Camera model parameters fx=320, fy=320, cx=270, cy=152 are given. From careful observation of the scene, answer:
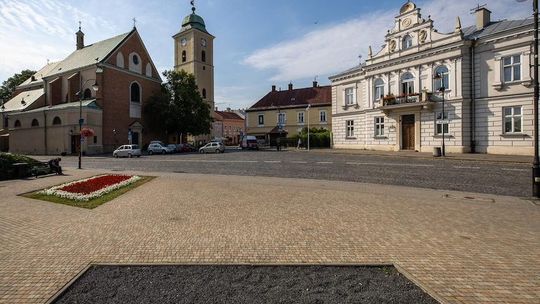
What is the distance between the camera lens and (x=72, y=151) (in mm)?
46438

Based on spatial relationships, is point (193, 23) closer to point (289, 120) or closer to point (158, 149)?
point (289, 120)

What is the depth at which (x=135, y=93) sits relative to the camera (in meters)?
55.8

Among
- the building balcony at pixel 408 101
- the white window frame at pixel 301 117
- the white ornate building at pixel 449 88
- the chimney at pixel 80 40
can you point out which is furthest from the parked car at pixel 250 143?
the chimney at pixel 80 40

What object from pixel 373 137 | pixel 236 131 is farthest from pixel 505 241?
pixel 236 131

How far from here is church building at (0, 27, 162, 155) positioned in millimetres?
46906

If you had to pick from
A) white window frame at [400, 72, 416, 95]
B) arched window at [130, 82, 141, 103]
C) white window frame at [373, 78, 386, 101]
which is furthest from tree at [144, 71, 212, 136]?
white window frame at [400, 72, 416, 95]

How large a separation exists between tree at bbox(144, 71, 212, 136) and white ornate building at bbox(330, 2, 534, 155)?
27602 mm

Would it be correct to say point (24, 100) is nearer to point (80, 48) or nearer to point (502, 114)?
point (80, 48)

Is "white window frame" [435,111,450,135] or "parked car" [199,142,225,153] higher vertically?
"white window frame" [435,111,450,135]

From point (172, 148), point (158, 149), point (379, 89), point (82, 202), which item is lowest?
point (82, 202)

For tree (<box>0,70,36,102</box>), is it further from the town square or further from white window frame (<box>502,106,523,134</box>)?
white window frame (<box>502,106,523,134</box>)

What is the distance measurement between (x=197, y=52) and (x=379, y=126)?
151 feet

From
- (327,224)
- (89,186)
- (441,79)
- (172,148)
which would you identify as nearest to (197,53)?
(172,148)

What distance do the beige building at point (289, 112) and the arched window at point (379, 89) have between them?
21.2m
